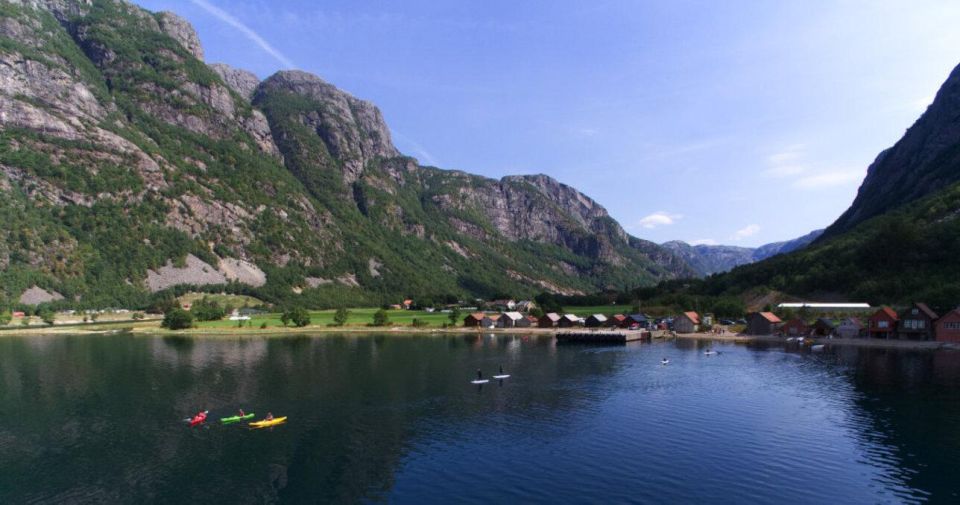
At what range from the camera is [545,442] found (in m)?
55.2

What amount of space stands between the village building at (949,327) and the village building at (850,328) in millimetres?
17602

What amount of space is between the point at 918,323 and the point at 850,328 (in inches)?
591

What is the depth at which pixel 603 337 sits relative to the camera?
166 metres

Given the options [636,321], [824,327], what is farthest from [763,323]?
[636,321]

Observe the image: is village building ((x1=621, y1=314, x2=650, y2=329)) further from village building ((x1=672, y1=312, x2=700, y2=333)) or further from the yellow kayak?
the yellow kayak

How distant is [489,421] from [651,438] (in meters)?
18.4

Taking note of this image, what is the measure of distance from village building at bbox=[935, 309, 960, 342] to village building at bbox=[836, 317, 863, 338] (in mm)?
17602

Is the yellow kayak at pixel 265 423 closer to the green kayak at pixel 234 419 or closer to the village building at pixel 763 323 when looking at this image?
the green kayak at pixel 234 419

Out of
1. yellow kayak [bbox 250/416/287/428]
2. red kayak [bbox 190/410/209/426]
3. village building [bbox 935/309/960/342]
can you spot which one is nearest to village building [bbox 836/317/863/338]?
village building [bbox 935/309/960/342]

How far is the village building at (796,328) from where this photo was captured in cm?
15409

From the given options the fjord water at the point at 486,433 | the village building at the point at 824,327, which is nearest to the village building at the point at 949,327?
the village building at the point at 824,327

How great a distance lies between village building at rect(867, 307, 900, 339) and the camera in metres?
138

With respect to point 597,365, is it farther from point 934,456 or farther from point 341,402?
point 934,456

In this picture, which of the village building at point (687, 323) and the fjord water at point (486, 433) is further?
the village building at point (687, 323)
